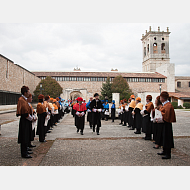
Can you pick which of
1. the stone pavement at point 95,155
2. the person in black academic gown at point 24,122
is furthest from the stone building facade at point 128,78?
the person in black academic gown at point 24,122

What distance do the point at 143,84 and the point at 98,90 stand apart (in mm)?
13870

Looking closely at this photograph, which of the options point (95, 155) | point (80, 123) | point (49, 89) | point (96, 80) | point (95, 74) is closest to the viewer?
point (95, 155)

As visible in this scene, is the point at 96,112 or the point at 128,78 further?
the point at 128,78

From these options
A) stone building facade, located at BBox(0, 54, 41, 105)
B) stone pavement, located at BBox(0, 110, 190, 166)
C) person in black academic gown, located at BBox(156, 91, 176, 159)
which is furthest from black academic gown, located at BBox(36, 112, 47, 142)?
stone building facade, located at BBox(0, 54, 41, 105)

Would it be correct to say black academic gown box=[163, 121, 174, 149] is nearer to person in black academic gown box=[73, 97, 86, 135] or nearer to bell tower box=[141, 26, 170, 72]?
person in black academic gown box=[73, 97, 86, 135]

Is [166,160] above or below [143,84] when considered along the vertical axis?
below

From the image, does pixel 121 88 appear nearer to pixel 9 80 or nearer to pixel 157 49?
pixel 9 80

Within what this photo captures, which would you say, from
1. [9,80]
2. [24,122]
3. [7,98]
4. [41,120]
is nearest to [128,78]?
[9,80]

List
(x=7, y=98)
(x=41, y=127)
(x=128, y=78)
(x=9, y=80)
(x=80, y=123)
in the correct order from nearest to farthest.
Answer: (x=41, y=127) → (x=80, y=123) → (x=7, y=98) → (x=9, y=80) → (x=128, y=78)

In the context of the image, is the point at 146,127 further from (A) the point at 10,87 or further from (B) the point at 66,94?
(B) the point at 66,94

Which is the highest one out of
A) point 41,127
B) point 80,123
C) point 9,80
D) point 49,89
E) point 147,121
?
point 9,80

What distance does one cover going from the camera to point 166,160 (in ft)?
15.1

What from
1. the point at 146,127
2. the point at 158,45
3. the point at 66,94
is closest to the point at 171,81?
the point at 158,45

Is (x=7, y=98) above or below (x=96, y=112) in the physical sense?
above
